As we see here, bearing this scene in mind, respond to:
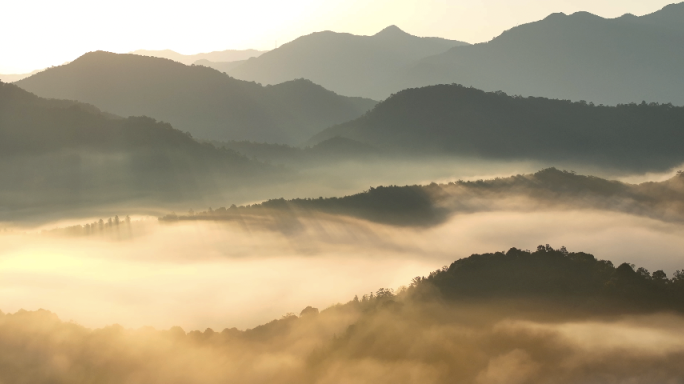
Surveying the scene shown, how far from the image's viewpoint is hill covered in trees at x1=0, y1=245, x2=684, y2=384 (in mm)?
57562

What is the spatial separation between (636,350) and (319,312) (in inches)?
1575

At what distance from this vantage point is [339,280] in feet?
504

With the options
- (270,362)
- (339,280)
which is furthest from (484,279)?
(339,280)

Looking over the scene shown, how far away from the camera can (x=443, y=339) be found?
6238 centimetres

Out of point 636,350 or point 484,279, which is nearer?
point 636,350

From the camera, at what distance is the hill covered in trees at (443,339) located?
5756 centimetres

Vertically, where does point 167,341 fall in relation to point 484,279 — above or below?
below

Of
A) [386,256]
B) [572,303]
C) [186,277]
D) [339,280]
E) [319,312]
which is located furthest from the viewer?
[386,256]

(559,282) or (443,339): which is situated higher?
(559,282)

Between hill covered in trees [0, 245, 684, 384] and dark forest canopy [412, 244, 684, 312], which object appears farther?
dark forest canopy [412, 244, 684, 312]

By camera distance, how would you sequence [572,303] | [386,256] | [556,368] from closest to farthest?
[556,368] → [572,303] → [386,256]

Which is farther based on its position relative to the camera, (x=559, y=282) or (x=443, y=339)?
(x=559, y=282)

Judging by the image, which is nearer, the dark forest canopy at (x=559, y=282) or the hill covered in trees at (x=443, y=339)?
the hill covered in trees at (x=443, y=339)

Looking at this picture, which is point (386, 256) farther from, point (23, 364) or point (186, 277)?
point (23, 364)
